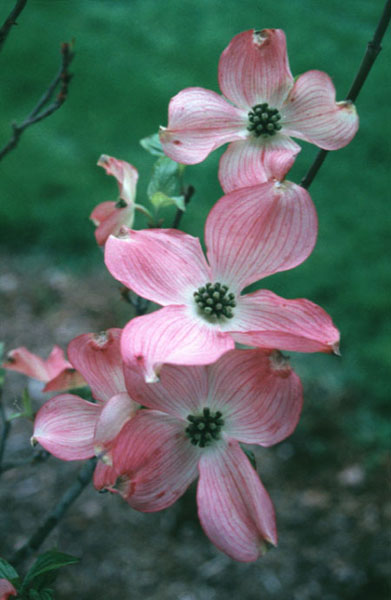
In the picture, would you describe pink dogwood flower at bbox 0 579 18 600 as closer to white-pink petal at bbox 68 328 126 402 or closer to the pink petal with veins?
white-pink petal at bbox 68 328 126 402

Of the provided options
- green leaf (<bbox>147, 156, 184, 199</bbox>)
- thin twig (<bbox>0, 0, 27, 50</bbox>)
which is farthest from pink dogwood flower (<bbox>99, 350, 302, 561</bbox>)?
thin twig (<bbox>0, 0, 27, 50</bbox>)

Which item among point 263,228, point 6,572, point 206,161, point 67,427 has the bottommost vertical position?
point 206,161

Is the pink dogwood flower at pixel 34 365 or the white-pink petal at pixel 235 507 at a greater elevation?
the white-pink petal at pixel 235 507

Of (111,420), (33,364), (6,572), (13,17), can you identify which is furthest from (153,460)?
(13,17)

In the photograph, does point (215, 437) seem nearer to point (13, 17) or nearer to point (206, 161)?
point (13, 17)

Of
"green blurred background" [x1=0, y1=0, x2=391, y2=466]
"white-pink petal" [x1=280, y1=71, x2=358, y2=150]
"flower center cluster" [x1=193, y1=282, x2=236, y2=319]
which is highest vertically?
"white-pink petal" [x1=280, y1=71, x2=358, y2=150]

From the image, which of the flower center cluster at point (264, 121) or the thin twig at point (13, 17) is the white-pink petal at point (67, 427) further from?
the thin twig at point (13, 17)

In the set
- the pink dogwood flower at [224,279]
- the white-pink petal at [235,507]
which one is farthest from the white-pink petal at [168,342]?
the white-pink petal at [235,507]
